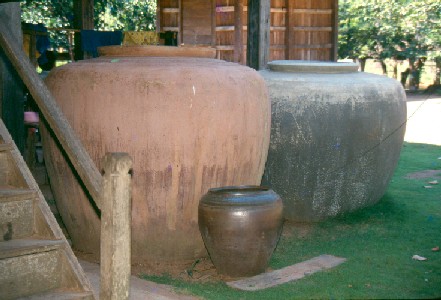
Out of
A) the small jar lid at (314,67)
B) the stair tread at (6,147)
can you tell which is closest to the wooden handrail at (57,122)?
the stair tread at (6,147)

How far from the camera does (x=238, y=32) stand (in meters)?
13.9

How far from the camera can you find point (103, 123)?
16.4 feet

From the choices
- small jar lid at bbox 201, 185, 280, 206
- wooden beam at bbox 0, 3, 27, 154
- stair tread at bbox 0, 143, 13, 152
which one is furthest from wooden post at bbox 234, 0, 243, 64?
stair tread at bbox 0, 143, 13, 152

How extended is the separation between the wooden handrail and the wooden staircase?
1.21 ft

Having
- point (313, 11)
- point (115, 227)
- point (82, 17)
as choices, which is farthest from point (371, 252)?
point (313, 11)

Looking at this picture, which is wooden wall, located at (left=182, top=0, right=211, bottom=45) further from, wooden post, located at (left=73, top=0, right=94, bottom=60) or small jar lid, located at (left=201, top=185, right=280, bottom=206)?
small jar lid, located at (left=201, top=185, right=280, bottom=206)

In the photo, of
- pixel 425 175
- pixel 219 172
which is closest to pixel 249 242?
pixel 219 172

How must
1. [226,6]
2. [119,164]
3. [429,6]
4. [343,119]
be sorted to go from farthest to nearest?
[429,6], [226,6], [343,119], [119,164]

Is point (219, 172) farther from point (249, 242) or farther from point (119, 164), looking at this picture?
point (119, 164)

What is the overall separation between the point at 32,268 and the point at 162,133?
1.55m

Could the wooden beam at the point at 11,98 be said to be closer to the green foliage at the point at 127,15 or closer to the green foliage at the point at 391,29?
the green foliage at the point at 127,15

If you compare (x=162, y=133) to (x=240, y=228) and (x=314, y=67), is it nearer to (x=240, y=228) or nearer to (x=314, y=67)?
(x=240, y=228)

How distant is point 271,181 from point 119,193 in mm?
3319

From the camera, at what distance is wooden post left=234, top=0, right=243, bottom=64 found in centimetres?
1390
